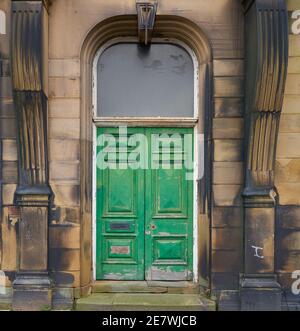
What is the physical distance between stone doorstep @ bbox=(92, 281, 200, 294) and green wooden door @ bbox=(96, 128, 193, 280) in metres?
0.12

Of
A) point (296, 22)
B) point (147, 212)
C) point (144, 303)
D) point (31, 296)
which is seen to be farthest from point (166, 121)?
point (31, 296)

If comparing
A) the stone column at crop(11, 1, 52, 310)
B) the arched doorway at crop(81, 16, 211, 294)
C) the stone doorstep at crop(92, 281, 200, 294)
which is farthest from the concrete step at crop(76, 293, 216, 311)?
the stone column at crop(11, 1, 52, 310)

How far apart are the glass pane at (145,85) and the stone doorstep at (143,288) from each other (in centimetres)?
263

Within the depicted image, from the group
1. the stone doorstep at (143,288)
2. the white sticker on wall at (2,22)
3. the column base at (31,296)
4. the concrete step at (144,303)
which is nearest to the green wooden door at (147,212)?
the stone doorstep at (143,288)

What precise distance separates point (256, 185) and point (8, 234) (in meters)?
3.70

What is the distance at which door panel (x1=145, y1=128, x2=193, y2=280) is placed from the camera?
20.2ft

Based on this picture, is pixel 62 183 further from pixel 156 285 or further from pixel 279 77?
pixel 279 77

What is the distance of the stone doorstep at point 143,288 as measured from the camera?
6047mm

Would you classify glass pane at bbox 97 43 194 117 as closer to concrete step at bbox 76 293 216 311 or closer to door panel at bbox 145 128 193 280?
door panel at bbox 145 128 193 280

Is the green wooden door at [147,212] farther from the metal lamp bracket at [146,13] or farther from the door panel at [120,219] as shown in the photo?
the metal lamp bracket at [146,13]

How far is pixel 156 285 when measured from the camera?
608 centimetres

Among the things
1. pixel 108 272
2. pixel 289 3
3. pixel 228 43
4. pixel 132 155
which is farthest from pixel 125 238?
pixel 289 3

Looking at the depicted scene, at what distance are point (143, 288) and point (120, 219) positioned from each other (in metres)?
1.11

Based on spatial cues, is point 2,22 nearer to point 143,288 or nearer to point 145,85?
point 145,85
